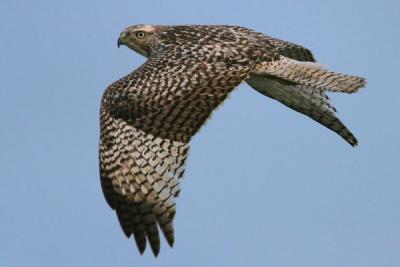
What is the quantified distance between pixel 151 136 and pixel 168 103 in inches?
18.1

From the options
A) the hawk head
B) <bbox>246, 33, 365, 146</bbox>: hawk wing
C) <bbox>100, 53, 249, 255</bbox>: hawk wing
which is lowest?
<bbox>100, 53, 249, 255</bbox>: hawk wing

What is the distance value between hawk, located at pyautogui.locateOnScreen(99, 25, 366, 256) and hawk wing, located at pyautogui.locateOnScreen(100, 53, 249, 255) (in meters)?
0.01

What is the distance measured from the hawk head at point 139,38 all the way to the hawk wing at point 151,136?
7.52ft

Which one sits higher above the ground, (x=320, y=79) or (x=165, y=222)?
(x=320, y=79)

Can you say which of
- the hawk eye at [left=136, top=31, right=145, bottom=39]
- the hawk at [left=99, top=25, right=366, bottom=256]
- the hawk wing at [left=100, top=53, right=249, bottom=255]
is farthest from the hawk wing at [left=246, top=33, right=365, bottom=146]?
the hawk eye at [left=136, top=31, right=145, bottom=39]

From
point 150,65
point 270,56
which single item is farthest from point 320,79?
point 150,65

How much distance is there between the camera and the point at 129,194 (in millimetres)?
18500

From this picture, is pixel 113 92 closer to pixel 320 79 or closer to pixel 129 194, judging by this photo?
pixel 129 194

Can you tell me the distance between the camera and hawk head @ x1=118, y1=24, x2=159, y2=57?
21.5m

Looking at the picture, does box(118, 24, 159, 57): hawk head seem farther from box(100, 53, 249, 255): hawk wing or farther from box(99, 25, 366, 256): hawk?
box(100, 53, 249, 255): hawk wing

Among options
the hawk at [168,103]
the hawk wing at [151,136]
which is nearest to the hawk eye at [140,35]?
the hawk at [168,103]

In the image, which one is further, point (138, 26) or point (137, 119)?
point (138, 26)

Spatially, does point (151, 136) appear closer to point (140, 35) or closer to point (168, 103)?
point (168, 103)

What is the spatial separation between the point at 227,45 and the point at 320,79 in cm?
124
